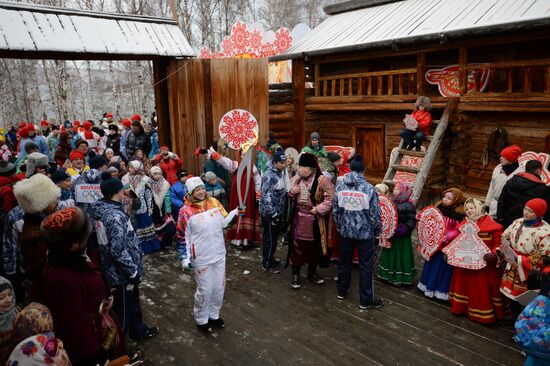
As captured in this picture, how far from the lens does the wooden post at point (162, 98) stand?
8.93 metres

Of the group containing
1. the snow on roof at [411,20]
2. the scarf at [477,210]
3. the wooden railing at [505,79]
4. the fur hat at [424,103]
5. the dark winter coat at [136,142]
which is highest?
the snow on roof at [411,20]

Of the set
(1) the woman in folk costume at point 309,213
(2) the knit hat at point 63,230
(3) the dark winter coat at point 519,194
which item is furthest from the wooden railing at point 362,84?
(2) the knit hat at point 63,230

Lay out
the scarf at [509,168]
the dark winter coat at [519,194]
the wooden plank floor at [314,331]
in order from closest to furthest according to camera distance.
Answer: the wooden plank floor at [314,331] < the dark winter coat at [519,194] < the scarf at [509,168]

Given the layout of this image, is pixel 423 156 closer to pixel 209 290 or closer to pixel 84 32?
pixel 209 290

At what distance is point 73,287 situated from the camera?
2793 mm

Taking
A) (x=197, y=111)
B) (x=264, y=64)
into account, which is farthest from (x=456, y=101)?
(x=197, y=111)

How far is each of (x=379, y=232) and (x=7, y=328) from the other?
4.14 metres

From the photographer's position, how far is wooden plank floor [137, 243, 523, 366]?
427 cm

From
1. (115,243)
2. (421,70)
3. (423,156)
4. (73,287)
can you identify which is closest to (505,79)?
(421,70)

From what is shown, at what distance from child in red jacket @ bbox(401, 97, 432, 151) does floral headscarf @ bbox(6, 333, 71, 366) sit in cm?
827

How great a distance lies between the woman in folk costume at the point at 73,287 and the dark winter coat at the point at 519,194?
16.6 feet

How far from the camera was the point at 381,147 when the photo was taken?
11.0 metres

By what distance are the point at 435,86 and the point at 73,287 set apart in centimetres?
1017

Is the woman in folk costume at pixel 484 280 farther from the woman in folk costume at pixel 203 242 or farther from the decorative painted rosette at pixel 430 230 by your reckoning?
the woman in folk costume at pixel 203 242
